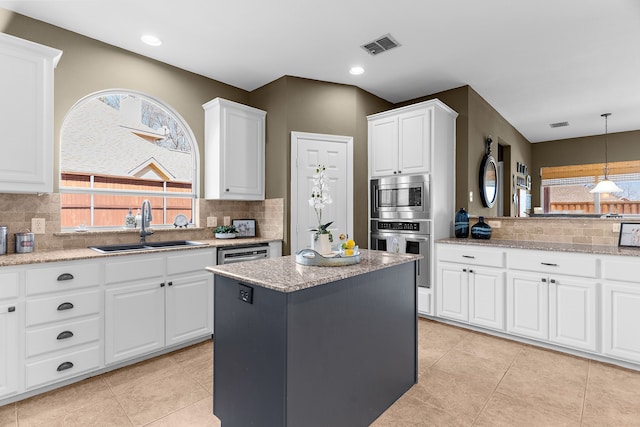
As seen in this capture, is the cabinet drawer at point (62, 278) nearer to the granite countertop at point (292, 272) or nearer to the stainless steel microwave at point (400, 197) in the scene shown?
the granite countertop at point (292, 272)

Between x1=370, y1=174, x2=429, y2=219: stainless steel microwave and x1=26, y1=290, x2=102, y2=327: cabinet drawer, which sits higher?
x1=370, y1=174, x2=429, y2=219: stainless steel microwave

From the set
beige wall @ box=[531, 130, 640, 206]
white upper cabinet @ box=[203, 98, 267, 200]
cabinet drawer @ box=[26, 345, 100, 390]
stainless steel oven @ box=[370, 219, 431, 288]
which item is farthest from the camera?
beige wall @ box=[531, 130, 640, 206]

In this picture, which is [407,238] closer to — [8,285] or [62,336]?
[62,336]

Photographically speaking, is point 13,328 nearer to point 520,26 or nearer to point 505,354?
point 505,354

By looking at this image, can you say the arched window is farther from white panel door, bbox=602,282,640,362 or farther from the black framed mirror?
white panel door, bbox=602,282,640,362

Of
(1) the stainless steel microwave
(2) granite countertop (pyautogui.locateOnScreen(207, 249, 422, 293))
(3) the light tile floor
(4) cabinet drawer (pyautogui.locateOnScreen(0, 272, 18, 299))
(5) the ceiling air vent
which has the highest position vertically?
(5) the ceiling air vent

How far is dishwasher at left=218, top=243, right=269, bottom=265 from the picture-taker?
3242 mm

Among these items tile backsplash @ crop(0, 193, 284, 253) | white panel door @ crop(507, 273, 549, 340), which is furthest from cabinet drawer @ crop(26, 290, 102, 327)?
white panel door @ crop(507, 273, 549, 340)

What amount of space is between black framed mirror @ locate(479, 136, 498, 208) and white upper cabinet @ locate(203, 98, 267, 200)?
9.70ft

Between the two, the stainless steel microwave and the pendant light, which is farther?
the pendant light

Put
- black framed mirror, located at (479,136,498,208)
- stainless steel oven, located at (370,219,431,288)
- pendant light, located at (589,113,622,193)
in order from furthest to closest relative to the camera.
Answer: pendant light, located at (589,113,622,193), black framed mirror, located at (479,136,498,208), stainless steel oven, located at (370,219,431,288)

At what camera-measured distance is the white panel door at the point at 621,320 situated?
2.56 m

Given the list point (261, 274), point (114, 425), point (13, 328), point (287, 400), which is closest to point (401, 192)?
point (261, 274)

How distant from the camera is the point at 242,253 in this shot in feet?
11.1
